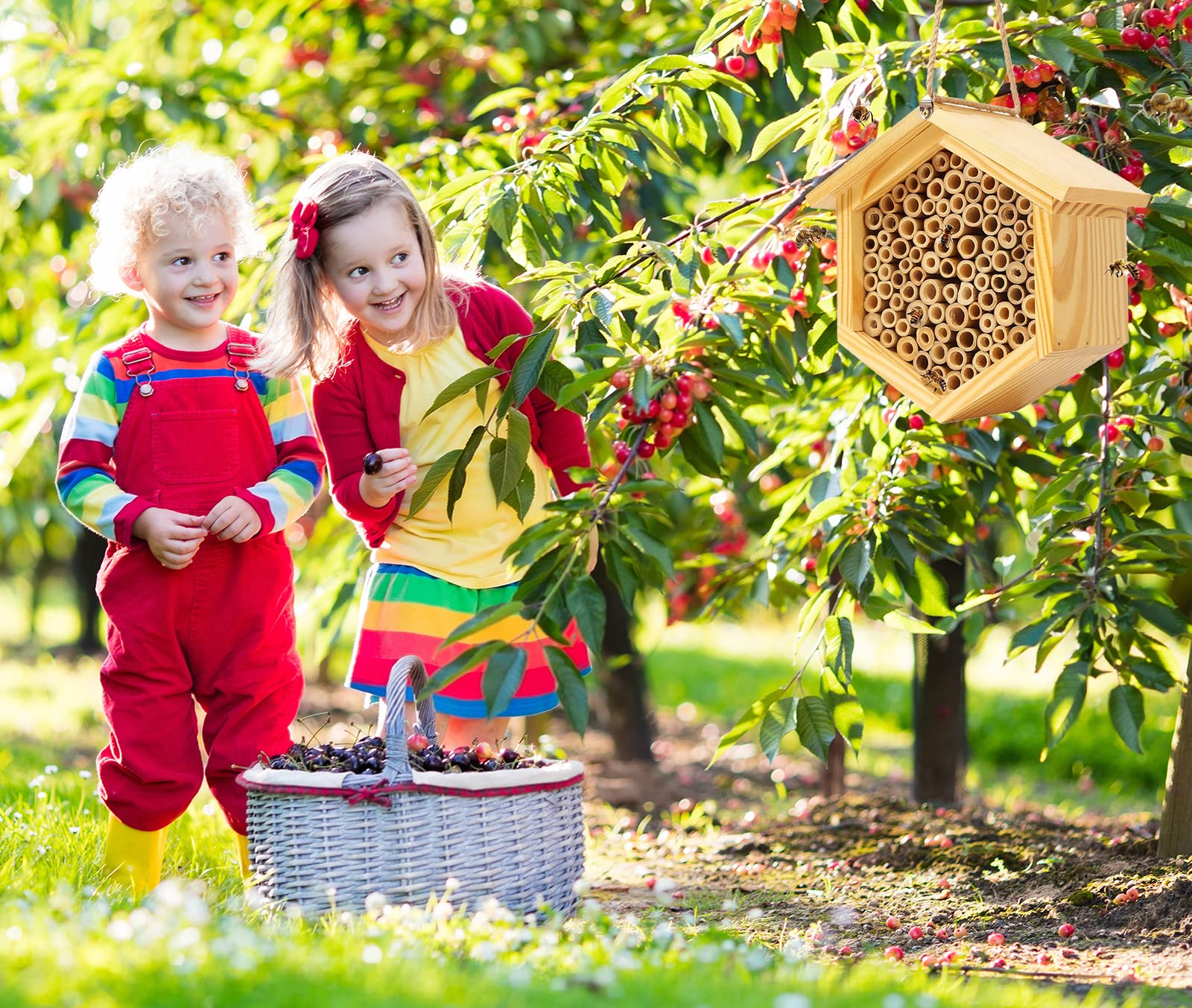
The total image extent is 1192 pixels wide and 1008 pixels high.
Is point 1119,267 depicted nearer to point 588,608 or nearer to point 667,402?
point 667,402

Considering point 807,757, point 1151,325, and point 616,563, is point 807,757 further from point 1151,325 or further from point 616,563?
point 616,563

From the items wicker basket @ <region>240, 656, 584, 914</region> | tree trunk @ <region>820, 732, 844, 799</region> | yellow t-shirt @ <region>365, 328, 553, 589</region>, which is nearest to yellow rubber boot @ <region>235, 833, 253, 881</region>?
wicker basket @ <region>240, 656, 584, 914</region>

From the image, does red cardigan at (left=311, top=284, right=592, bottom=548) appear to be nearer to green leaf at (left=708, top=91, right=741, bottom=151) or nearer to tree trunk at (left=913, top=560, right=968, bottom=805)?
green leaf at (left=708, top=91, right=741, bottom=151)

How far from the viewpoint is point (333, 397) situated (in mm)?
2906

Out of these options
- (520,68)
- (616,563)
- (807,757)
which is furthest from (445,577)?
(807,757)

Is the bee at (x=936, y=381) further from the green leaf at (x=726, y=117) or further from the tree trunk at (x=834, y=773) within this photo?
the tree trunk at (x=834, y=773)

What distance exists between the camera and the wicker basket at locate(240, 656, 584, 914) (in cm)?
250

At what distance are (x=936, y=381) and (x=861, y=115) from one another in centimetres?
63

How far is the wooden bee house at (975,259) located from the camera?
2.23 metres

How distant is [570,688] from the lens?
7.17 ft

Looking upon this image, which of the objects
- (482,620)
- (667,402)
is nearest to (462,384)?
(667,402)

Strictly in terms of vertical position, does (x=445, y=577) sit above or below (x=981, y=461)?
below

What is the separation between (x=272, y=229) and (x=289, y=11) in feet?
5.09

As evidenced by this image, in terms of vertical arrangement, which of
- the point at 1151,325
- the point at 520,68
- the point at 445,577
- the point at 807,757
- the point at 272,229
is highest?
the point at 520,68
